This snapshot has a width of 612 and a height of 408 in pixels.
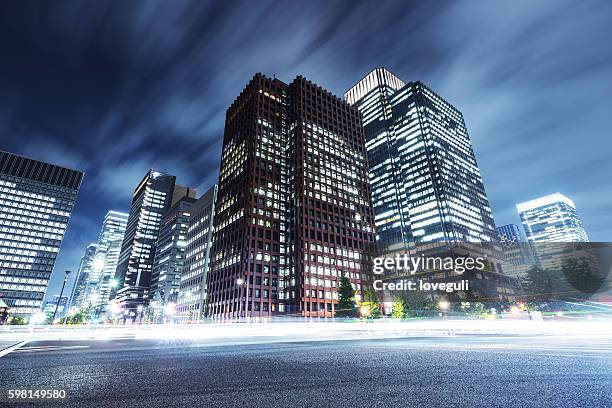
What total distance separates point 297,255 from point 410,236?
75.6 m

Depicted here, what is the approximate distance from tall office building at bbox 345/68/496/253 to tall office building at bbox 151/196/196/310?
10849cm

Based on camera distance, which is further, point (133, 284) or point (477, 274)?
point (133, 284)

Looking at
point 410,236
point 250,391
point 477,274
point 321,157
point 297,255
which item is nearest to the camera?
point 250,391

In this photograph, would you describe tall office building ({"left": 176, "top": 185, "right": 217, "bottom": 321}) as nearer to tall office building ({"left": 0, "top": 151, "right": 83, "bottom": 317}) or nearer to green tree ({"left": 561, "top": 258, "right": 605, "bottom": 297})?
tall office building ({"left": 0, "top": 151, "right": 83, "bottom": 317})

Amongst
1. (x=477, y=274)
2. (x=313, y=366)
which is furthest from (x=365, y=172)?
(x=313, y=366)

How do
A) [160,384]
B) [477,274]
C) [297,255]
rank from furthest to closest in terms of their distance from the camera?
[477,274] < [297,255] < [160,384]

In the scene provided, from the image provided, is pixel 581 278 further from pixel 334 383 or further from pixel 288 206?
pixel 288 206

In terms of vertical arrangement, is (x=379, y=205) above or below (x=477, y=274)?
above

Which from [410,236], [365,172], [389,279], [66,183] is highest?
[66,183]

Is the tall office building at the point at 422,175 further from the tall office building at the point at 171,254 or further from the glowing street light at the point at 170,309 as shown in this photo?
the tall office building at the point at 171,254

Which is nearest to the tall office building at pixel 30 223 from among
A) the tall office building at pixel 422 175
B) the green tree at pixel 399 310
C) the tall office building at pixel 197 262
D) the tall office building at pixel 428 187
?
the tall office building at pixel 197 262

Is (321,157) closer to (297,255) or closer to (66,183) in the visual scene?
(297,255)

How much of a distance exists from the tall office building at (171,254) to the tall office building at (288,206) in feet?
223

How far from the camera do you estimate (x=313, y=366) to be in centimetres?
673
